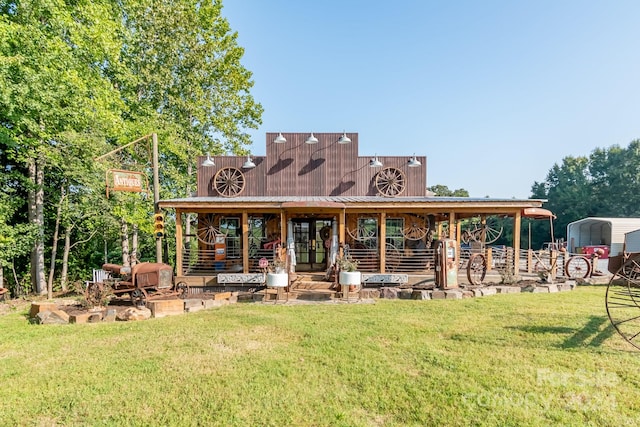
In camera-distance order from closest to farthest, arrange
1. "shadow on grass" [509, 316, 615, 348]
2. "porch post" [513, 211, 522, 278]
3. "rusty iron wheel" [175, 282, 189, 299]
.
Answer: "shadow on grass" [509, 316, 615, 348]
"rusty iron wheel" [175, 282, 189, 299]
"porch post" [513, 211, 522, 278]

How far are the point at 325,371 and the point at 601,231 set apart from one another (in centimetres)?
3036

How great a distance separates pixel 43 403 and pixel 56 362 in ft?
4.32

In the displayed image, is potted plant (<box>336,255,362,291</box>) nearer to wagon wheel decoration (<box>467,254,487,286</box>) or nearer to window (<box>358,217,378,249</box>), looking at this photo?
window (<box>358,217,378,249</box>)

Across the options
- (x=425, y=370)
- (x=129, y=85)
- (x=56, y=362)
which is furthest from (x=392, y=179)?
(x=129, y=85)

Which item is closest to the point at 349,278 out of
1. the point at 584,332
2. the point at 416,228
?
the point at 584,332

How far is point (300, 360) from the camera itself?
434 cm

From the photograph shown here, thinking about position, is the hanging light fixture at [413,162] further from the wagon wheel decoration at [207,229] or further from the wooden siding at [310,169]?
the wagon wheel decoration at [207,229]

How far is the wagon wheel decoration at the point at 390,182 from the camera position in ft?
41.8

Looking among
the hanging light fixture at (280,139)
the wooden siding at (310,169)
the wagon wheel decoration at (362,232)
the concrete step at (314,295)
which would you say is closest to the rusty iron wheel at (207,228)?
the wooden siding at (310,169)

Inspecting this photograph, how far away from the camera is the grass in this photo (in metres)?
3.09

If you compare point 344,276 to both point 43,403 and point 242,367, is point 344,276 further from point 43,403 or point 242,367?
point 43,403

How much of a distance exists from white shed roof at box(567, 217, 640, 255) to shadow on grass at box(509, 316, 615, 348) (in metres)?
21.2

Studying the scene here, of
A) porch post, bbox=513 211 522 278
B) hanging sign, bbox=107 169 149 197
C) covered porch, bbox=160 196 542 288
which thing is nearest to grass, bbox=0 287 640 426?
porch post, bbox=513 211 522 278

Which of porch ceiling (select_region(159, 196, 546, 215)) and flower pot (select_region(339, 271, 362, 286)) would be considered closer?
flower pot (select_region(339, 271, 362, 286))
